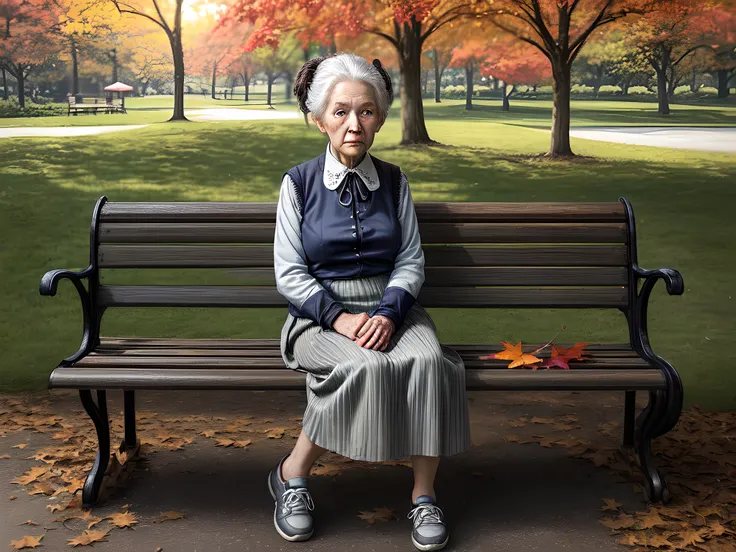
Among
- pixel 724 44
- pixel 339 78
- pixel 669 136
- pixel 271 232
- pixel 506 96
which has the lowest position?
pixel 271 232

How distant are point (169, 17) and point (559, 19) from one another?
9.74 feet

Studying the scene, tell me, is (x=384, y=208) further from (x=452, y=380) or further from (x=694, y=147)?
(x=694, y=147)

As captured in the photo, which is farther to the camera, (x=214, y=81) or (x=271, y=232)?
(x=214, y=81)

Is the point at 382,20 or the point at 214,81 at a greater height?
the point at 382,20

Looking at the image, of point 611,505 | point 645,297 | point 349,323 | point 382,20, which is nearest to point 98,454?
point 349,323

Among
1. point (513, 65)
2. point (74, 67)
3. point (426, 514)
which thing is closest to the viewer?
point (426, 514)

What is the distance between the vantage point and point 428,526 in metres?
3.44

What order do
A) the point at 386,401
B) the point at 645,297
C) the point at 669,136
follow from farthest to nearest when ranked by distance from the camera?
the point at 669,136, the point at 645,297, the point at 386,401

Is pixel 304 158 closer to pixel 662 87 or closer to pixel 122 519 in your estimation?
pixel 662 87

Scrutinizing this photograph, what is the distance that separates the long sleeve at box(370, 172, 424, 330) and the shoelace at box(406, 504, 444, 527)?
0.63 m

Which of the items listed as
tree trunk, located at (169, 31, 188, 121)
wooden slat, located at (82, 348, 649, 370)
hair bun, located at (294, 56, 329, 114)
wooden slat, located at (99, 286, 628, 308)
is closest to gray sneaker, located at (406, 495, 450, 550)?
wooden slat, located at (82, 348, 649, 370)

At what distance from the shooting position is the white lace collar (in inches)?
147

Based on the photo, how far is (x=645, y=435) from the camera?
3869 mm

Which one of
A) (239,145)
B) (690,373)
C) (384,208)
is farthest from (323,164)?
(239,145)
